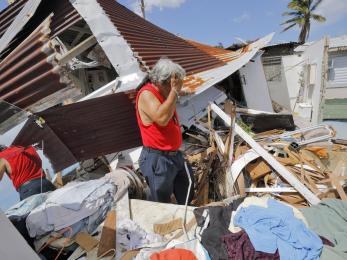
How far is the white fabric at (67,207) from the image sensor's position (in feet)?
8.07

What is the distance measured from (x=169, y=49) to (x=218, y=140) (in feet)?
7.93

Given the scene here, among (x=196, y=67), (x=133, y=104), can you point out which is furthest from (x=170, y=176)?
(x=196, y=67)

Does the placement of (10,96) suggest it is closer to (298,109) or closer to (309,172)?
(309,172)

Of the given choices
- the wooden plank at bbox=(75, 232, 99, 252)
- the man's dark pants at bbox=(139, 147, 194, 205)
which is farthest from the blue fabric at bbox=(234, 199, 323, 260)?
the wooden plank at bbox=(75, 232, 99, 252)

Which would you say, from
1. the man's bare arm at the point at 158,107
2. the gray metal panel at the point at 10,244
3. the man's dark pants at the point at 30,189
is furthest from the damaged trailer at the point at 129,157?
the man's bare arm at the point at 158,107

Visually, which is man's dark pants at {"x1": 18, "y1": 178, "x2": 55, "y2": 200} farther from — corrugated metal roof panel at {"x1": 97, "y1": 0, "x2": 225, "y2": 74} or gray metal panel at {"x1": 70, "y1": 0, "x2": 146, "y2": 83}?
corrugated metal roof panel at {"x1": 97, "y1": 0, "x2": 225, "y2": 74}

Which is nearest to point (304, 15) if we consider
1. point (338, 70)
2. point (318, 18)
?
point (318, 18)

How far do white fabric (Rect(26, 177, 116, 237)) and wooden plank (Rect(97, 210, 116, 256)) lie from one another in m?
0.17

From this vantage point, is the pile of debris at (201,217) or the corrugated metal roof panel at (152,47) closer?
the pile of debris at (201,217)

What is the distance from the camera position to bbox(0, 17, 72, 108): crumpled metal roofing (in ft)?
4.93

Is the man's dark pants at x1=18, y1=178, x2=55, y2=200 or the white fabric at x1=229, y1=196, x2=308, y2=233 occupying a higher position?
the man's dark pants at x1=18, y1=178, x2=55, y2=200

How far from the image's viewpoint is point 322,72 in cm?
657

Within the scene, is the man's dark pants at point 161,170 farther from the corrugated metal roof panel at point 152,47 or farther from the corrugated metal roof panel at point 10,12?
the corrugated metal roof panel at point 10,12

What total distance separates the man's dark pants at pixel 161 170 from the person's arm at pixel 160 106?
40cm
